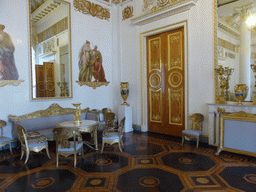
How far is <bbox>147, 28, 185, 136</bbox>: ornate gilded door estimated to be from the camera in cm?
563

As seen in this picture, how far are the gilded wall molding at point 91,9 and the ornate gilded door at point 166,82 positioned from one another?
6.64 feet

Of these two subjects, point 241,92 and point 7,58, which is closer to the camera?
point 241,92

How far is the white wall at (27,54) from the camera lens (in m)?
4.80

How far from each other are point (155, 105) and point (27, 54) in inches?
162

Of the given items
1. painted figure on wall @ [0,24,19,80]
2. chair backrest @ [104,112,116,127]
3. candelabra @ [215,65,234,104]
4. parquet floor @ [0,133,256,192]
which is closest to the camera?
parquet floor @ [0,133,256,192]

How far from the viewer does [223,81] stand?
4621 millimetres

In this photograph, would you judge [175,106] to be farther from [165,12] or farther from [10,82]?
[10,82]

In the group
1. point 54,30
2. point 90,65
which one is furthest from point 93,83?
point 54,30

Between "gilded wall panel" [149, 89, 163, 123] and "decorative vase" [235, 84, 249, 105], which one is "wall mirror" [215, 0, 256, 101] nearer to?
"decorative vase" [235, 84, 249, 105]

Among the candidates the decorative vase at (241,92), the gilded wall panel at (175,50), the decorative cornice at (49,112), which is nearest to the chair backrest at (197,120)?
the decorative vase at (241,92)

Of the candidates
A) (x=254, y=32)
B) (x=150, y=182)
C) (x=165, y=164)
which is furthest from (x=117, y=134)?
(x=254, y=32)

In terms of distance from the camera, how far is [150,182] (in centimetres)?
289

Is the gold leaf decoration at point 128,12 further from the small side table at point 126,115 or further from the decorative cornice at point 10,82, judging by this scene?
the decorative cornice at point 10,82

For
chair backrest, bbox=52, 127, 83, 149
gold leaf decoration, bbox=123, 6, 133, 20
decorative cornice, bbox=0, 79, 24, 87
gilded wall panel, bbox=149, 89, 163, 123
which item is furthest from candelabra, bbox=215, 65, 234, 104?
decorative cornice, bbox=0, 79, 24, 87
